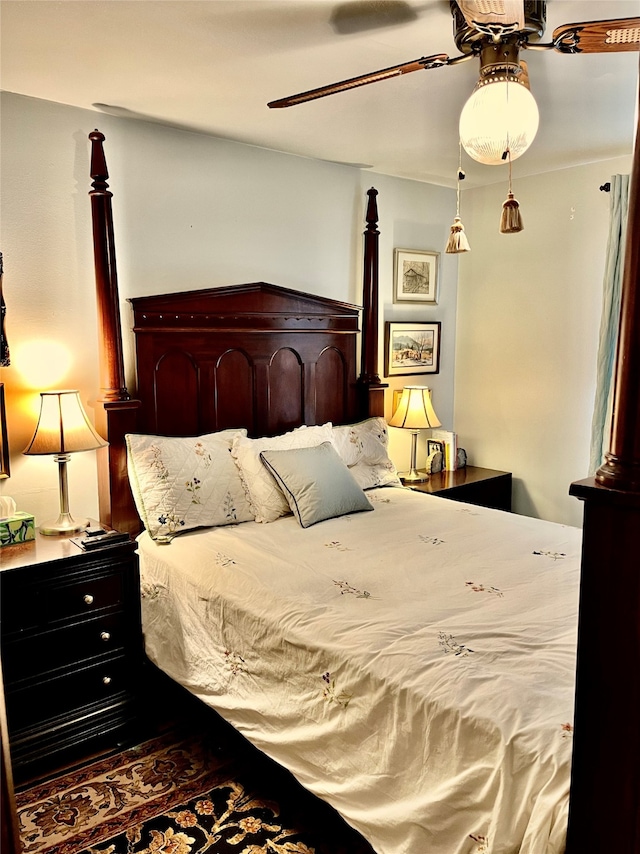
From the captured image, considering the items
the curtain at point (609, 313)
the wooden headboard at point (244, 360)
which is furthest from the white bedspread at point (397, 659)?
the curtain at point (609, 313)

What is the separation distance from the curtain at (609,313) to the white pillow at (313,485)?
151 centimetres

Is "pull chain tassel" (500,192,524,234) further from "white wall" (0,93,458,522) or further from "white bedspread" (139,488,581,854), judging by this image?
"white wall" (0,93,458,522)

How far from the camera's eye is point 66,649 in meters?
2.30

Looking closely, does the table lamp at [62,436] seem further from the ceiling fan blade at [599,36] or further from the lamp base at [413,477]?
the ceiling fan blade at [599,36]

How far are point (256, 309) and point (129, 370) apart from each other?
75 cm

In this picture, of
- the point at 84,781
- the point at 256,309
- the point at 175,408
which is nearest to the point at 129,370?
the point at 175,408

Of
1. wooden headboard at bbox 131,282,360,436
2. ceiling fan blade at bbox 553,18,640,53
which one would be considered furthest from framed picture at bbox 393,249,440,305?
ceiling fan blade at bbox 553,18,640,53

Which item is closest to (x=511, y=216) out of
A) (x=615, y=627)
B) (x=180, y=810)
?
(x=615, y=627)

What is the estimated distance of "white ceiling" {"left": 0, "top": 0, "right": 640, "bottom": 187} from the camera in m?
1.88

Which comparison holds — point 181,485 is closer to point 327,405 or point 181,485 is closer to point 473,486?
point 327,405

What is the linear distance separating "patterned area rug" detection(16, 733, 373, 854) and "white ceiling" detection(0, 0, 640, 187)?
240 cm

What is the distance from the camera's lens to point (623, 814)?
95 cm

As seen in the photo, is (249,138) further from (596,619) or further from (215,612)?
(596,619)

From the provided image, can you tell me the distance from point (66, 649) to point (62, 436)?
80 centimetres
